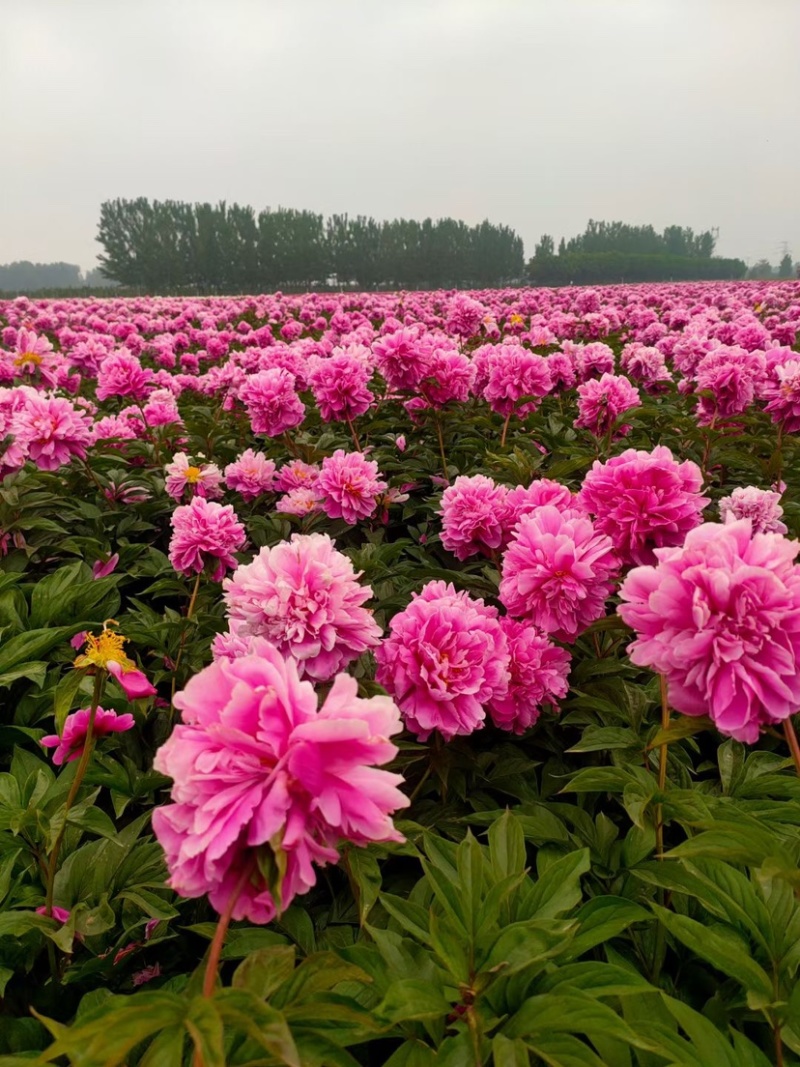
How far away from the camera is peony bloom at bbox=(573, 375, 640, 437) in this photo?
126 inches

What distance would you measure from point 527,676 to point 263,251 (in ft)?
178

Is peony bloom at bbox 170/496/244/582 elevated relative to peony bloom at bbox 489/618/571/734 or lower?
elevated

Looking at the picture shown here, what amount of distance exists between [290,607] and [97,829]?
2.31ft

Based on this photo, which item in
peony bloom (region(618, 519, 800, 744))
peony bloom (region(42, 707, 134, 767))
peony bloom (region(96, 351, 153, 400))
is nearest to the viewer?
peony bloom (region(618, 519, 800, 744))

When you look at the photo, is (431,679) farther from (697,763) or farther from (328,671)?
(697,763)

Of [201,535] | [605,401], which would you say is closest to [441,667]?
[201,535]

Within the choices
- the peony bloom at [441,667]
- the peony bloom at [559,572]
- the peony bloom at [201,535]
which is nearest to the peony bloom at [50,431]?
the peony bloom at [201,535]

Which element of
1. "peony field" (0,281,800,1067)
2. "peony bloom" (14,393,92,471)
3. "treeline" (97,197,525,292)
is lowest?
"peony field" (0,281,800,1067)

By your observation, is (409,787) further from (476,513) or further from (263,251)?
(263,251)

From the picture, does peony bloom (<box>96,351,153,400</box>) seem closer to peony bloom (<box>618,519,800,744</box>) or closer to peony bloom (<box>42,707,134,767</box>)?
peony bloom (<box>42,707,134,767</box>)

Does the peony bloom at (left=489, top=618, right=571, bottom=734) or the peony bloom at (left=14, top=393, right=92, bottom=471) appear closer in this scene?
the peony bloom at (left=489, top=618, right=571, bottom=734)

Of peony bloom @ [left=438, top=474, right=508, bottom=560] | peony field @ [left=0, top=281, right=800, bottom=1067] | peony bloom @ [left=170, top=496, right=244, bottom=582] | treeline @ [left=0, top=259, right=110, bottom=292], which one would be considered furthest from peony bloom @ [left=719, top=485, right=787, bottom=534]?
treeline @ [left=0, top=259, right=110, bottom=292]

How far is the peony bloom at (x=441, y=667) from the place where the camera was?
57.4 inches

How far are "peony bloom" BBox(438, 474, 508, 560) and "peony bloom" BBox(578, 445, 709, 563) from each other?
1.85 feet
